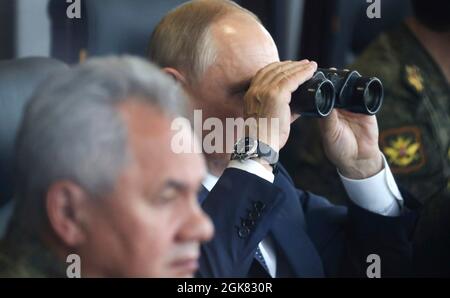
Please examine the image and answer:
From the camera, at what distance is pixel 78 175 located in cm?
88

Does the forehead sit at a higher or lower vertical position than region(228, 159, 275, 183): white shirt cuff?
higher

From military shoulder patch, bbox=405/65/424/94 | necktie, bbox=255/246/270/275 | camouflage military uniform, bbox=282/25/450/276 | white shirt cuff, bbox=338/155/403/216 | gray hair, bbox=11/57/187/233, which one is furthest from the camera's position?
military shoulder patch, bbox=405/65/424/94

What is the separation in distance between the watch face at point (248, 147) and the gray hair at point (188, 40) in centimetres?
14

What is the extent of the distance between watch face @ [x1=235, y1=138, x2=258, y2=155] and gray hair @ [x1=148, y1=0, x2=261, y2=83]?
0.47 ft

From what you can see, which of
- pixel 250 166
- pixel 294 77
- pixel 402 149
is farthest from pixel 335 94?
pixel 402 149

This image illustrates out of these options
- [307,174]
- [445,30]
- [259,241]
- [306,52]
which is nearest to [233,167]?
[259,241]

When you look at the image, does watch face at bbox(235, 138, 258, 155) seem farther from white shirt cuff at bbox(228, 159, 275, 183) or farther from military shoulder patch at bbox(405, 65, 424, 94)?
military shoulder patch at bbox(405, 65, 424, 94)

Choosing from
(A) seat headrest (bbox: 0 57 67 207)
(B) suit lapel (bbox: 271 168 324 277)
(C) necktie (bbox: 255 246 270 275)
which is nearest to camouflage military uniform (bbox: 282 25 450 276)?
(B) suit lapel (bbox: 271 168 324 277)

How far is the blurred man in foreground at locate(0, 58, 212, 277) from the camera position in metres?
0.88

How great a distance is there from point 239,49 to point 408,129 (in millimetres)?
553

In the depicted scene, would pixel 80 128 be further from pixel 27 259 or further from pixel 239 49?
pixel 239 49

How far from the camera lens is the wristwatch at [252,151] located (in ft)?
3.81

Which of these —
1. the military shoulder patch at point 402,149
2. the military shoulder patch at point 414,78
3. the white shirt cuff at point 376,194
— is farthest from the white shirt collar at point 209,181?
the military shoulder patch at point 414,78

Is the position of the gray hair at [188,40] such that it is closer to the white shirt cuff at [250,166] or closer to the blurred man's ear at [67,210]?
the white shirt cuff at [250,166]
